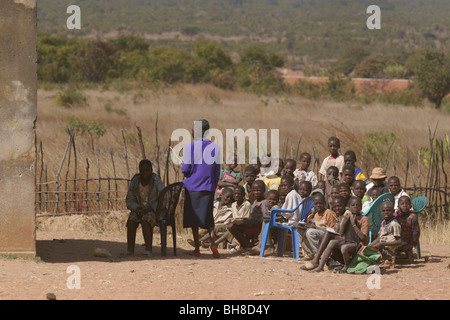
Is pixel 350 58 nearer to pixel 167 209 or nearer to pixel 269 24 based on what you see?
pixel 269 24

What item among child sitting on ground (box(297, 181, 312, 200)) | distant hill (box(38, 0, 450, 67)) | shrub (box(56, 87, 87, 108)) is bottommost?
child sitting on ground (box(297, 181, 312, 200))

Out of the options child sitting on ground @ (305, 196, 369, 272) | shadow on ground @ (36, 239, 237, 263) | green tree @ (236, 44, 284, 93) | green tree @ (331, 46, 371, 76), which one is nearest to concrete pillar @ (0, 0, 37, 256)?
shadow on ground @ (36, 239, 237, 263)

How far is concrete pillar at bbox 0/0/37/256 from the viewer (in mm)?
7371

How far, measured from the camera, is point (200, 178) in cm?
825

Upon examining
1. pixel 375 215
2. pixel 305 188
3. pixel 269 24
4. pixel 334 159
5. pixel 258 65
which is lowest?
pixel 375 215

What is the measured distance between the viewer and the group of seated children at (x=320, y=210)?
7488mm

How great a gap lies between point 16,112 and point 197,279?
243 cm

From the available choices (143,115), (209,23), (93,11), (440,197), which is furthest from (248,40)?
(440,197)

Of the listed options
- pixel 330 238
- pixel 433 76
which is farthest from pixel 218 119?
pixel 433 76

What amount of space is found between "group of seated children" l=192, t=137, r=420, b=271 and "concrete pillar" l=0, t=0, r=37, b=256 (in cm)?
239

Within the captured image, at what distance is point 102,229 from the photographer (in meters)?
10.6

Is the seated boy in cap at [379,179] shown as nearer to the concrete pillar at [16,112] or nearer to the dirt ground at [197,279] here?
the dirt ground at [197,279]

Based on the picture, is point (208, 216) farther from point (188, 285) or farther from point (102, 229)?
point (102, 229)

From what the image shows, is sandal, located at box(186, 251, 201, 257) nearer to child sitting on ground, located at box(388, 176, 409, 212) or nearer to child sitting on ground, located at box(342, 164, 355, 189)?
child sitting on ground, located at box(342, 164, 355, 189)
